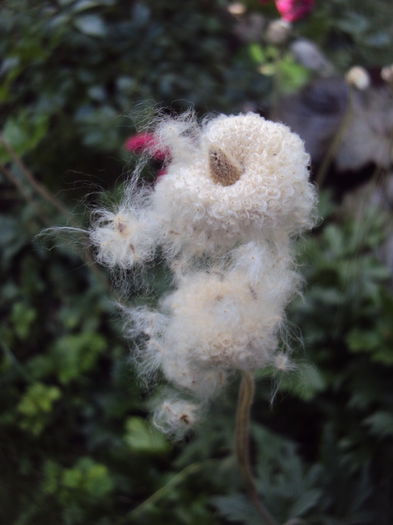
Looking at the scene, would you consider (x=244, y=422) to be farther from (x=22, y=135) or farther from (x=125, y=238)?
(x=22, y=135)

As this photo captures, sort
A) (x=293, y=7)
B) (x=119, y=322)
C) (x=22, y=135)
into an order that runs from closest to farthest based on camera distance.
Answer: (x=119, y=322), (x=22, y=135), (x=293, y=7)

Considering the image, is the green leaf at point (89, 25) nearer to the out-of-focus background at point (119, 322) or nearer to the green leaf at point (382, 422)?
the out-of-focus background at point (119, 322)

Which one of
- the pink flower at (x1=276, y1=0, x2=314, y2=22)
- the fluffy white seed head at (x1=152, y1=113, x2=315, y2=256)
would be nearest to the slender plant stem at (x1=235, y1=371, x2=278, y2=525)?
the fluffy white seed head at (x1=152, y1=113, x2=315, y2=256)

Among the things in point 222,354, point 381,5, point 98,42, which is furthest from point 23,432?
point 381,5

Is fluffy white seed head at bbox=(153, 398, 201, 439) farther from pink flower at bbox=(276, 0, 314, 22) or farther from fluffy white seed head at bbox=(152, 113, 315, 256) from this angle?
pink flower at bbox=(276, 0, 314, 22)

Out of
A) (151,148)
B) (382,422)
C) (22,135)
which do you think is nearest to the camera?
(151,148)

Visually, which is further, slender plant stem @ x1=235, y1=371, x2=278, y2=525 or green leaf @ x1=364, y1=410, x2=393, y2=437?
green leaf @ x1=364, y1=410, x2=393, y2=437

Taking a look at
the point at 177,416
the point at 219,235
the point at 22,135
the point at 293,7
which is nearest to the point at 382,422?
the point at 177,416

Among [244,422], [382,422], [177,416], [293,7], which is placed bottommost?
[382,422]
